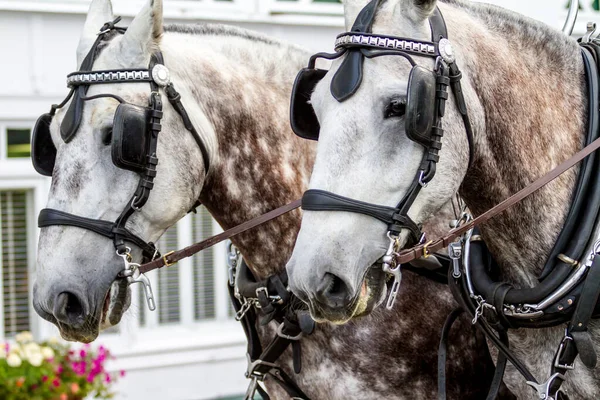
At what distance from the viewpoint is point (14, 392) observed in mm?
4867

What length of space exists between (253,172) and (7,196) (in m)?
3.36

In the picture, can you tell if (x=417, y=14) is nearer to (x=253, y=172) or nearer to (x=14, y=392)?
(x=253, y=172)

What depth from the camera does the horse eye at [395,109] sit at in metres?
2.28

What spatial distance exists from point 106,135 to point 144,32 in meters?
0.36

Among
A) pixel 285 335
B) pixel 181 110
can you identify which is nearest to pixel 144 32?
pixel 181 110

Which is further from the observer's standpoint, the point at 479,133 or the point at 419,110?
the point at 479,133

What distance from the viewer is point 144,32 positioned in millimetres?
2947

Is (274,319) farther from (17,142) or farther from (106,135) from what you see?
(17,142)

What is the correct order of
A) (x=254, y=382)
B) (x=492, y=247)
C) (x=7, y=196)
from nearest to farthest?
(x=492, y=247)
(x=254, y=382)
(x=7, y=196)

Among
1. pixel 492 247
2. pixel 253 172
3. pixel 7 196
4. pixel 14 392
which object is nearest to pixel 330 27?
pixel 7 196

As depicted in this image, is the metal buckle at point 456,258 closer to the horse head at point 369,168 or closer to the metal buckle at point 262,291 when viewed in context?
the horse head at point 369,168

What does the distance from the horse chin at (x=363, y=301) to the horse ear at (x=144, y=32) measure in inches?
44.6

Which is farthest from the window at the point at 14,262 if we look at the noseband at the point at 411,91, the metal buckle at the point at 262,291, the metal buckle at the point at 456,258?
the noseband at the point at 411,91

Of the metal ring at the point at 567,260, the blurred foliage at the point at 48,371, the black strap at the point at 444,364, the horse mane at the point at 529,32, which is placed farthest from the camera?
the blurred foliage at the point at 48,371
